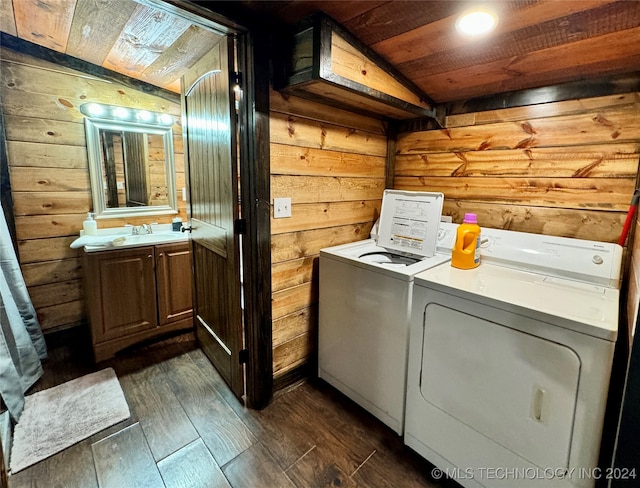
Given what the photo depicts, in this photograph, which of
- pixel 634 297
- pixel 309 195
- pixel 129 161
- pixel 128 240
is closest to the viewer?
pixel 634 297

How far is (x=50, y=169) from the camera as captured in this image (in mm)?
2320

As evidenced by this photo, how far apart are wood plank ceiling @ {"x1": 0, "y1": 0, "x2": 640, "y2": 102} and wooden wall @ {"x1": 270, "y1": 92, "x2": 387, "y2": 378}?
438mm

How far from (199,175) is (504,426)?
2.06m

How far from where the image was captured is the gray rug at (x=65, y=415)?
1542mm

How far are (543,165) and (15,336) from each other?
3186 mm

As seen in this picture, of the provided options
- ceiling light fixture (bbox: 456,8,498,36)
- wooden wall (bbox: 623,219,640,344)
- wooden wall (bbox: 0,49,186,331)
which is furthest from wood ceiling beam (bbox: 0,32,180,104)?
wooden wall (bbox: 623,219,640,344)

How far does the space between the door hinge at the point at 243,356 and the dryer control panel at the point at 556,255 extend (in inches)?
54.9

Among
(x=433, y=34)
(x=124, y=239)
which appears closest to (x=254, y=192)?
(x=433, y=34)

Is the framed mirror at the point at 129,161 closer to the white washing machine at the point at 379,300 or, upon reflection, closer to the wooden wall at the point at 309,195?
the wooden wall at the point at 309,195

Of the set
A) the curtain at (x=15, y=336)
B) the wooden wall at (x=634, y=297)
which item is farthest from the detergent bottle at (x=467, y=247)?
the curtain at (x=15, y=336)

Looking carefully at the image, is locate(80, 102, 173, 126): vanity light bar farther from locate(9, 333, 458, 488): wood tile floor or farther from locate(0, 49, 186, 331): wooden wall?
locate(9, 333, 458, 488): wood tile floor

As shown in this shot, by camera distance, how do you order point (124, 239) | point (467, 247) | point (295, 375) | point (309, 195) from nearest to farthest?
point (467, 247), point (309, 195), point (295, 375), point (124, 239)

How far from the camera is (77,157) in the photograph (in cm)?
243

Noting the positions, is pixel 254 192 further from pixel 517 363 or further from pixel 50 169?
pixel 50 169
